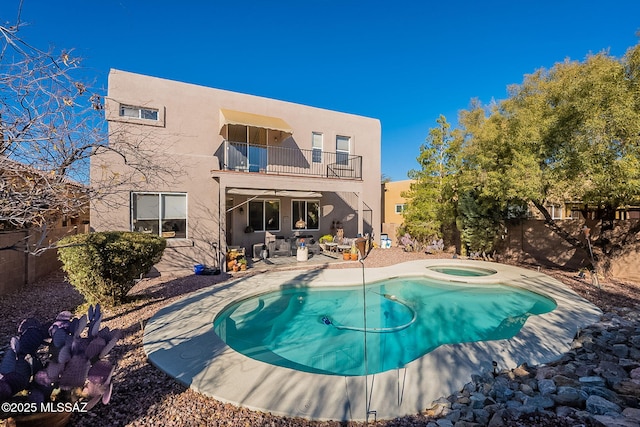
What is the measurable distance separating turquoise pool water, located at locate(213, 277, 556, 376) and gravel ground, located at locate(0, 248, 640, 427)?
1.97 m

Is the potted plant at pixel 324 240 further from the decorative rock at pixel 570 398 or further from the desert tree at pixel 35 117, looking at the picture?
the decorative rock at pixel 570 398

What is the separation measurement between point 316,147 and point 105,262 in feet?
46.0

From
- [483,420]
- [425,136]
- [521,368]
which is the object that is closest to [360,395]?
[483,420]

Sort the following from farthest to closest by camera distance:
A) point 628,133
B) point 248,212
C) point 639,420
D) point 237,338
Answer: point 248,212 < point 628,133 < point 237,338 < point 639,420

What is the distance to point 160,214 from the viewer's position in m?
12.5

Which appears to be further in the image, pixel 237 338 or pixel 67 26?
pixel 237 338

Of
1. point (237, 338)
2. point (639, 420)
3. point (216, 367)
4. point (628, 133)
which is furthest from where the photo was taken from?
point (628, 133)

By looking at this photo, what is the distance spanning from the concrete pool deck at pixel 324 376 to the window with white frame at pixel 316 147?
39.4ft

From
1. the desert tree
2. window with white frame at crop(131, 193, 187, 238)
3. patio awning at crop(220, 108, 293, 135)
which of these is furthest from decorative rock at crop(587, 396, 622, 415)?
patio awning at crop(220, 108, 293, 135)

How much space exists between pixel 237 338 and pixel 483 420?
5.69 metres

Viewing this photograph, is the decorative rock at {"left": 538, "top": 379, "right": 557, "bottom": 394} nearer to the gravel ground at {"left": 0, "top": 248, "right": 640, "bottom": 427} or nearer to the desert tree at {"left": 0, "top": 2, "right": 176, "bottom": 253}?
the gravel ground at {"left": 0, "top": 248, "right": 640, "bottom": 427}

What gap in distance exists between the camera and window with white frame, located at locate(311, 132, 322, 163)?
19016 millimetres

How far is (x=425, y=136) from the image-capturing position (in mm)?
19719

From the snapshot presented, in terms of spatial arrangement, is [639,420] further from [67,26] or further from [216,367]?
[67,26]
